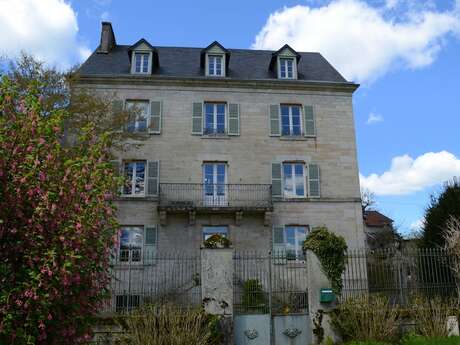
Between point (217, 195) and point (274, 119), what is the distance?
4465 millimetres

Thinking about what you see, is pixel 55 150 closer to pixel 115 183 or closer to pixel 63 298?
pixel 115 183

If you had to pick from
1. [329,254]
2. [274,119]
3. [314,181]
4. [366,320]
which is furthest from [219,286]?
[274,119]

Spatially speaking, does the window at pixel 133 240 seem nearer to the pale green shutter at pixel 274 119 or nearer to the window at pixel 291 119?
the pale green shutter at pixel 274 119

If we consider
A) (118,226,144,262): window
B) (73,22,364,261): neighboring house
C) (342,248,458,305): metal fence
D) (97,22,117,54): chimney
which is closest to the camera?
(342,248,458,305): metal fence

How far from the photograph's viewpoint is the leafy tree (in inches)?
537

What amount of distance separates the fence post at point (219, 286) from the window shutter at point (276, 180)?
9.12m

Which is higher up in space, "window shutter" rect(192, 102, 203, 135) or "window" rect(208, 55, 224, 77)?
"window" rect(208, 55, 224, 77)

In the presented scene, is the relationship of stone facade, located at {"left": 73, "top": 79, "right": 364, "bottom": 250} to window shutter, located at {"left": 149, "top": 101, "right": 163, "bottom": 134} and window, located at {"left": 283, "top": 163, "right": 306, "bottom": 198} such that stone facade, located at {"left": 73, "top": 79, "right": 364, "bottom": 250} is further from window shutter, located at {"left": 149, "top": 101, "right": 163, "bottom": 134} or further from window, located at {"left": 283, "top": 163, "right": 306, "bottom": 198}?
window, located at {"left": 283, "top": 163, "right": 306, "bottom": 198}

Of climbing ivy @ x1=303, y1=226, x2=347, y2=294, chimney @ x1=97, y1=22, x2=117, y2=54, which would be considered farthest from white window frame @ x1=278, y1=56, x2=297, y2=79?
climbing ivy @ x1=303, y1=226, x2=347, y2=294

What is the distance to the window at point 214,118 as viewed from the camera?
19344 mm

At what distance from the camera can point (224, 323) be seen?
30.0 feet

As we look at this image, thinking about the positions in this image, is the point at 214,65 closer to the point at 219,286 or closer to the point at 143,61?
the point at 143,61

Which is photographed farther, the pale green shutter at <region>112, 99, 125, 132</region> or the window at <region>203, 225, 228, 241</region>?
the window at <region>203, 225, 228, 241</region>

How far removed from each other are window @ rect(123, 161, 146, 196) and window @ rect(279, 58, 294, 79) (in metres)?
7.87
